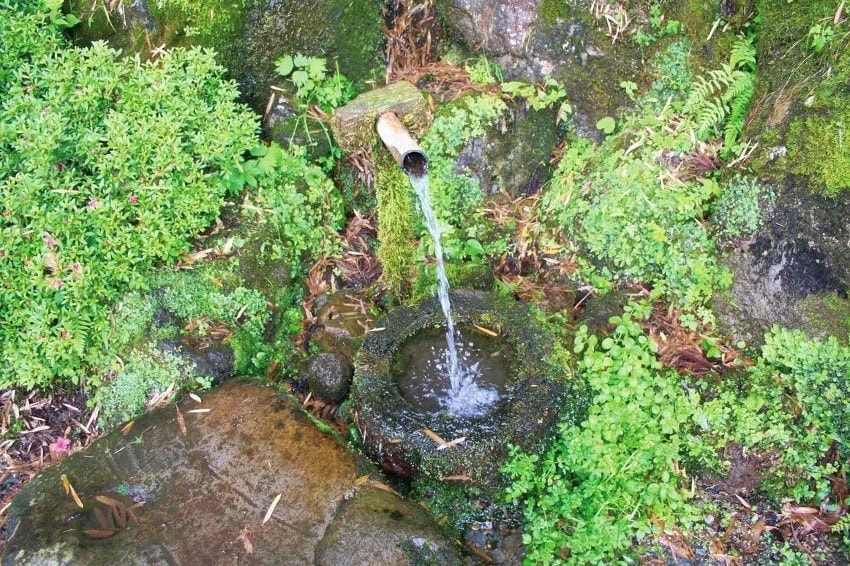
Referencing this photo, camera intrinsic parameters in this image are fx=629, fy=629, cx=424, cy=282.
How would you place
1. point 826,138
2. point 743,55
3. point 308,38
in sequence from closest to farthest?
point 826,138
point 743,55
point 308,38

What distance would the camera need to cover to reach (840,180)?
3.60 metres

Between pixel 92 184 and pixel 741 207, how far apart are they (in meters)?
4.20

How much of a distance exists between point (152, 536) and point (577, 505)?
2.29 meters

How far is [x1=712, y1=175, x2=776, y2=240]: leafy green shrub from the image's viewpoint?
3.91 m

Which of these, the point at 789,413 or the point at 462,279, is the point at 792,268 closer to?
the point at 789,413

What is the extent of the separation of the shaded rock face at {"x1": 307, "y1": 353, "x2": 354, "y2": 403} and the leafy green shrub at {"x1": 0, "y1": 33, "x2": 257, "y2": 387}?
1.28 m

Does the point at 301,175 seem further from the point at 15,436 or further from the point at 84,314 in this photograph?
the point at 15,436

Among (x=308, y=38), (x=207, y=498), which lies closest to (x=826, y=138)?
(x=308, y=38)

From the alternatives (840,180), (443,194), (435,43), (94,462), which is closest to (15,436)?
(94,462)

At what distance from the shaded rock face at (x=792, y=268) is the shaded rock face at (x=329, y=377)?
2.44 m

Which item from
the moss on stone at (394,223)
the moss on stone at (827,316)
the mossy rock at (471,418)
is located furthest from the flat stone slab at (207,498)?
the moss on stone at (827,316)

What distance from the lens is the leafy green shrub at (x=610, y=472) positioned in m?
3.41

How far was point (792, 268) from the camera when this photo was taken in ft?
12.3

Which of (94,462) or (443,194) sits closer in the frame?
(94,462)
